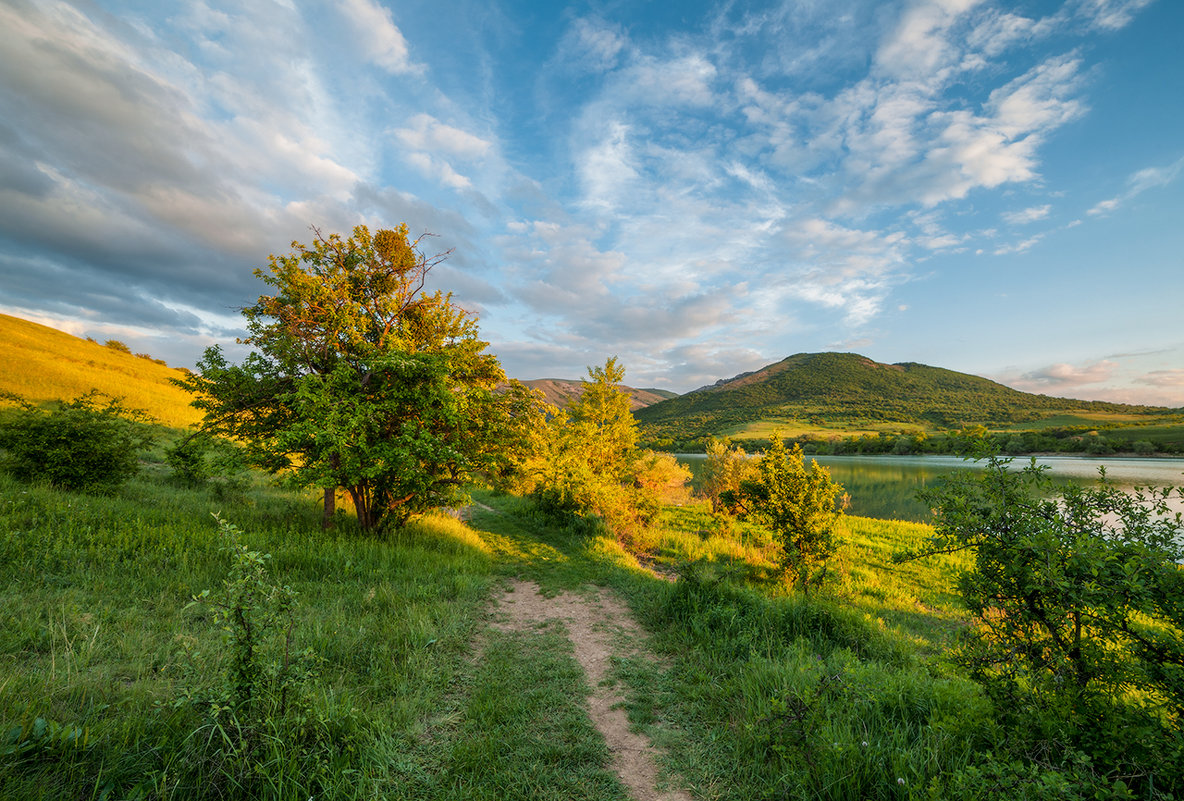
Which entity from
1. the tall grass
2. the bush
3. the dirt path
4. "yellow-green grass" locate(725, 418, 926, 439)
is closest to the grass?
the tall grass

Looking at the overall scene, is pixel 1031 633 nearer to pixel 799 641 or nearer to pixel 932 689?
pixel 932 689

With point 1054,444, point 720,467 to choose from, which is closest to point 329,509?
point 720,467

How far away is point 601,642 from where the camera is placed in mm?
7262

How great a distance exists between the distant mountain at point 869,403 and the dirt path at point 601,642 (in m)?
110

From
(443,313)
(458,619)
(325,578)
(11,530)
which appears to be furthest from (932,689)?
(11,530)

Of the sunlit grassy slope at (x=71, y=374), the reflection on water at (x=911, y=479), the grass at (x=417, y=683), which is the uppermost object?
the sunlit grassy slope at (x=71, y=374)

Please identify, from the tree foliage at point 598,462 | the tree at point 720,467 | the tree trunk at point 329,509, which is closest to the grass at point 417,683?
the tree trunk at point 329,509

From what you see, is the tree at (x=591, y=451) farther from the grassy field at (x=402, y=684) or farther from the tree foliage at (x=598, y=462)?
the grassy field at (x=402, y=684)

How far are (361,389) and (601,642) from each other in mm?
8005

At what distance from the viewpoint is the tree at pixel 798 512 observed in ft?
37.8

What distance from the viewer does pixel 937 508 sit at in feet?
12.6

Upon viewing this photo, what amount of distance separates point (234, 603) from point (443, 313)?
10.3 metres

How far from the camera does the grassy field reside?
131 inches

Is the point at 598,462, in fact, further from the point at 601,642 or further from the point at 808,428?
the point at 808,428
